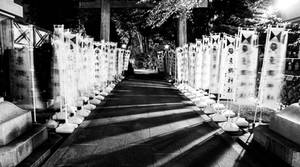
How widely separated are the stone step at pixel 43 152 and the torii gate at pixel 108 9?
461 inches

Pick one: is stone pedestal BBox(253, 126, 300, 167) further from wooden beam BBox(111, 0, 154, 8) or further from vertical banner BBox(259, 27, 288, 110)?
wooden beam BBox(111, 0, 154, 8)

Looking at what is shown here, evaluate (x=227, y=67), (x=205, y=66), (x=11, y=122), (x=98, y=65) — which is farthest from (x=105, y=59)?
(x=11, y=122)

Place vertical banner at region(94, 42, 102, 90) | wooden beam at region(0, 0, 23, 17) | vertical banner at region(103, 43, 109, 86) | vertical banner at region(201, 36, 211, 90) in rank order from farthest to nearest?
vertical banner at region(103, 43, 109, 86)
vertical banner at region(94, 42, 102, 90)
vertical banner at region(201, 36, 211, 90)
wooden beam at region(0, 0, 23, 17)

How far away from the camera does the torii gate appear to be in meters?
16.2

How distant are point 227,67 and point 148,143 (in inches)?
210

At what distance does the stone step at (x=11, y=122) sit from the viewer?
155 inches

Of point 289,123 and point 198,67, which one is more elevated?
point 198,67

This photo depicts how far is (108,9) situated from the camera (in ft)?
53.4

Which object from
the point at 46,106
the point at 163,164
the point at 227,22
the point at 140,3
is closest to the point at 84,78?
the point at 46,106

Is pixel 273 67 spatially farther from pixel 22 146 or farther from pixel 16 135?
pixel 16 135

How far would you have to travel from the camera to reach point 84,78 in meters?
9.14

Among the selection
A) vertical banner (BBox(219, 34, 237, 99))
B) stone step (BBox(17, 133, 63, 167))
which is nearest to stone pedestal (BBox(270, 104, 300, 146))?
vertical banner (BBox(219, 34, 237, 99))

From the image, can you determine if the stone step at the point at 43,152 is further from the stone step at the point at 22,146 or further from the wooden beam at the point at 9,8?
the wooden beam at the point at 9,8

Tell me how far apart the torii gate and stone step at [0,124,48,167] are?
39.5ft
